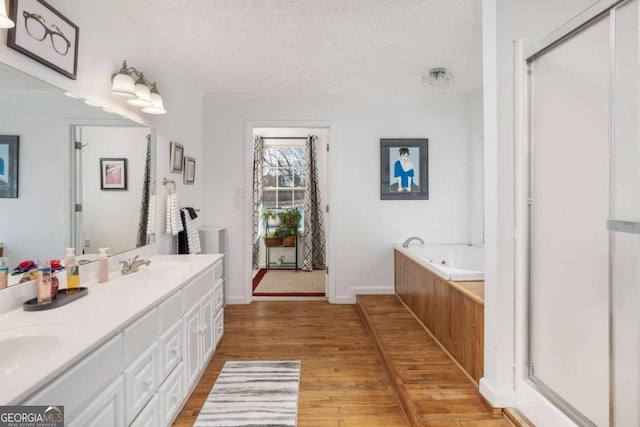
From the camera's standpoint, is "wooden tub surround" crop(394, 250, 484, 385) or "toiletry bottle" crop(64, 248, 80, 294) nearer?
"toiletry bottle" crop(64, 248, 80, 294)

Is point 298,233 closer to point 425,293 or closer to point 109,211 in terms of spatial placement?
point 425,293

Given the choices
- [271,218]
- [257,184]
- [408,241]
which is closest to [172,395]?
[408,241]

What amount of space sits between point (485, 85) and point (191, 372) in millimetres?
2403

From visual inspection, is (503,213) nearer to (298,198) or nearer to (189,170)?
(189,170)

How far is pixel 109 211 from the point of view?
1.90m

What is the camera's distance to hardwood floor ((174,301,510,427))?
1.69 meters

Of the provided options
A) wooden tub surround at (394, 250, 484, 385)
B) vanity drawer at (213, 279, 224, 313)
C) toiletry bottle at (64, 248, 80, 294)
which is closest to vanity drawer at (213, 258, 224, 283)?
vanity drawer at (213, 279, 224, 313)

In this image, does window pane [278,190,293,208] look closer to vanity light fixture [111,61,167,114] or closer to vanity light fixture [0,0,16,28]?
vanity light fixture [111,61,167,114]

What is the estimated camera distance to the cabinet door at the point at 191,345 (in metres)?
1.78

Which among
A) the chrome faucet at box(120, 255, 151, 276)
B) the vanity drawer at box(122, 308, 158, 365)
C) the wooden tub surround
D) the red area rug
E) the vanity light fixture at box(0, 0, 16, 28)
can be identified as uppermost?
the vanity light fixture at box(0, 0, 16, 28)

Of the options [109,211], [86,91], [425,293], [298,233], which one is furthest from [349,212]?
[86,91]

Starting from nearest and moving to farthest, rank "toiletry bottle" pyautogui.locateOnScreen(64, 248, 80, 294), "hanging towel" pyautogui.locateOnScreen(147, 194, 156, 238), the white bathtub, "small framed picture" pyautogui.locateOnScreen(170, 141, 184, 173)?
"toiletry bottle" pyautogui.locateOnScreen(64, 248, 80, 294) → "hanging towel" pyautogui.locateOnScreen(147, 194, 156, 238) → "small framed picture" pyautogui.locateOnScreen(170, 141, 184, 173) → the white bathtub

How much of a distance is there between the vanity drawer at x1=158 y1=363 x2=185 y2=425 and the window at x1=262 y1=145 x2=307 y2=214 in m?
3.99

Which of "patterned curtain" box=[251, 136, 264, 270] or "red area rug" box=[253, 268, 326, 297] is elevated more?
"patterned curtain" box=[251, 136, 264, 270]
